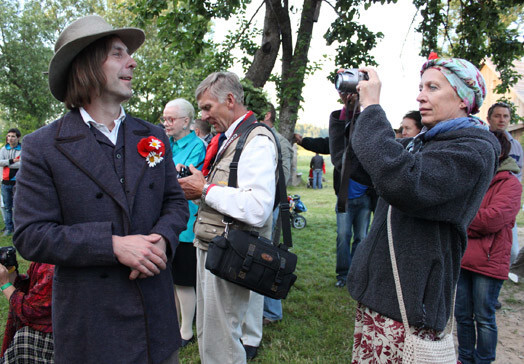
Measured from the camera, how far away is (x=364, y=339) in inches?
71.2

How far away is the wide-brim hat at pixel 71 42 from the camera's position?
5.13 ft

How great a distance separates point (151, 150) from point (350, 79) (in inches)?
39.2

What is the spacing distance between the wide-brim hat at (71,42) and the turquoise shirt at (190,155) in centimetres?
181

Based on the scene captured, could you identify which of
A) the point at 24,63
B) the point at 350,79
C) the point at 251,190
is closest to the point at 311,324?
the point at 251,190

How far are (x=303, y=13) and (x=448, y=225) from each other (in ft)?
18.5

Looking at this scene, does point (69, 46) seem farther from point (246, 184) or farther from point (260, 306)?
point (260, 306)

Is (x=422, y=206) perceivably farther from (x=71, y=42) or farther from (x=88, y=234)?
(x=71, y=42)

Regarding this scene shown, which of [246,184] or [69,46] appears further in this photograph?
[246,184]

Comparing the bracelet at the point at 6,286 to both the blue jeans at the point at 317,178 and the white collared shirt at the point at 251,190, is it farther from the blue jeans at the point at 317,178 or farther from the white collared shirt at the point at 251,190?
the blue jeans at the point at 317,178

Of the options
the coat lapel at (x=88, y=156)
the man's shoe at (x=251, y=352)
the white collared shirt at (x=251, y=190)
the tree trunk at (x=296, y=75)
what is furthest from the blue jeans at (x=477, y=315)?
the tree trunk at (x=296, y=75)

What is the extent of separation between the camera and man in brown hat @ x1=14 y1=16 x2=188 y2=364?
4.67 ft

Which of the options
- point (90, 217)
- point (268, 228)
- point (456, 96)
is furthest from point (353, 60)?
point (90, 217)

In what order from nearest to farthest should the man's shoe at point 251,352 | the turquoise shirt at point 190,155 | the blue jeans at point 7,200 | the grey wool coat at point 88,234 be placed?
the grey wool coat at point 88,234
the man's shoe at point 251,352
the turquoise shirt at point 190,155
the blue jeans at point 7,200

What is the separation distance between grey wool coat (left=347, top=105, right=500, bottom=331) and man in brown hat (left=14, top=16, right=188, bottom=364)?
0.94m
